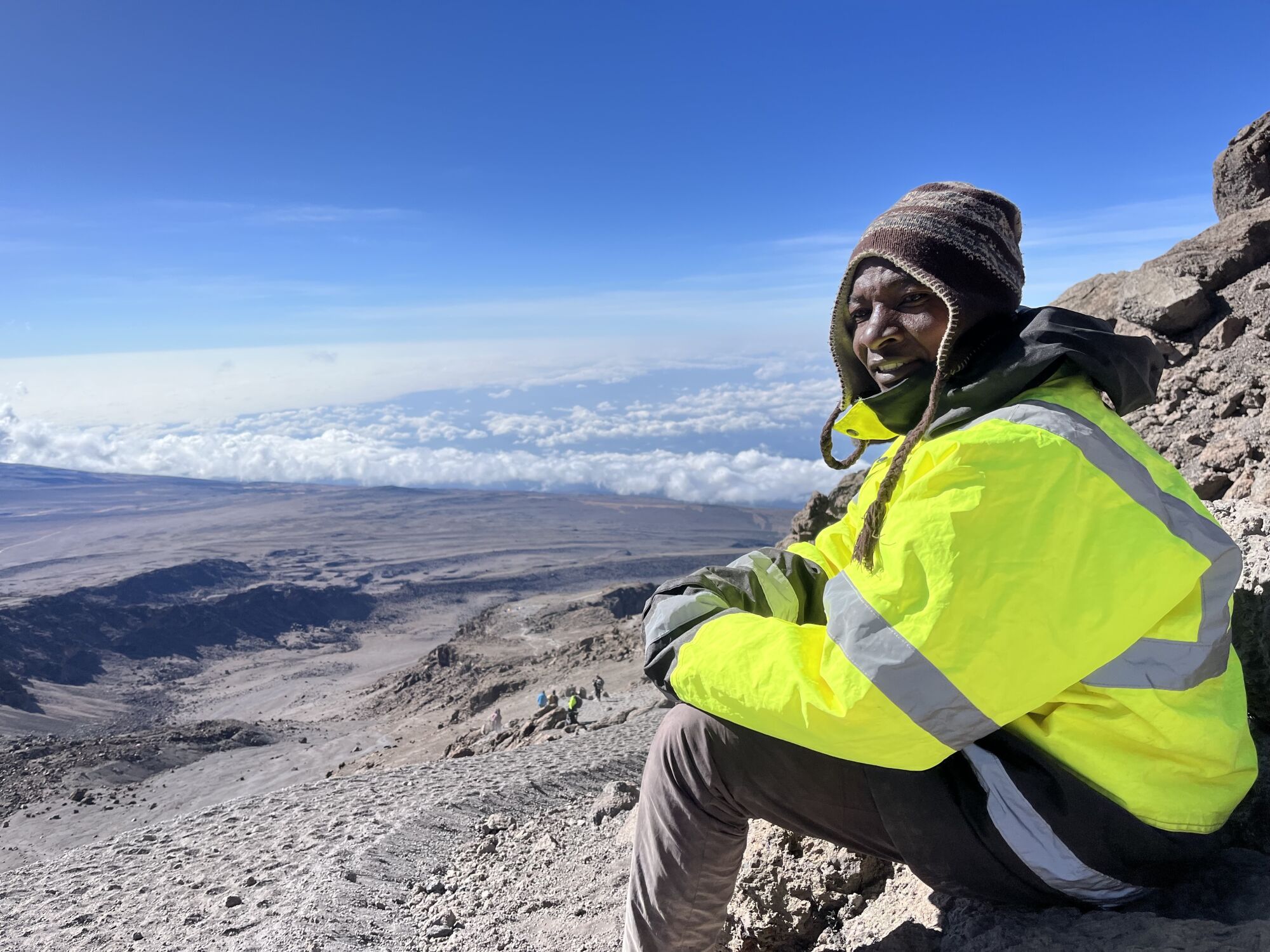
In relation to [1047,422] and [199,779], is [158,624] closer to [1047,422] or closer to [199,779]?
[199,779]

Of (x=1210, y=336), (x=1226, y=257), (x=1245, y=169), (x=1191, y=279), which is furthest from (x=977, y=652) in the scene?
(x=1245, y=169)

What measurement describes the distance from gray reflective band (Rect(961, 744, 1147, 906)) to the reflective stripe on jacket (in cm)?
2

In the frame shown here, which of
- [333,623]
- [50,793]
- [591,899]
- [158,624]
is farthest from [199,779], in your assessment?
[333,623]

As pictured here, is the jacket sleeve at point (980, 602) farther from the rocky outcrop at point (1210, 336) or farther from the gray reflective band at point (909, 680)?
the rocky outcrop at point (1210, 336)

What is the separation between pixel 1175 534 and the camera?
151cm

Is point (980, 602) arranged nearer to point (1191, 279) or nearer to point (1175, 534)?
point (1175, 534)

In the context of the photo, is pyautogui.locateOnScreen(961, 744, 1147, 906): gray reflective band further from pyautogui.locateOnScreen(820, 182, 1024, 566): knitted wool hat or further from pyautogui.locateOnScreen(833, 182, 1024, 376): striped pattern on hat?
pyautogui.locateOnScreen(833, 182, 1024, 376): striped pattern on hat

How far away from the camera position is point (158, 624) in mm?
55875

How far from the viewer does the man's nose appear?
2.10m

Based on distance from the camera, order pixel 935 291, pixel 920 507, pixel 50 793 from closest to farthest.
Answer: pixel 920 507 → pixel 935 291 → pixel 50 793

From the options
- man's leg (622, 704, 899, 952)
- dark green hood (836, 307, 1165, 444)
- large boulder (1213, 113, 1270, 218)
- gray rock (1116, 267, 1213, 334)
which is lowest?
man's leg (622, 704, 899, 952)

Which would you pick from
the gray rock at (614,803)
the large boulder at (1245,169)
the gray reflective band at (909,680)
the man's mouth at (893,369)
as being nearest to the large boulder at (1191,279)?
the large boulder at (1245,169)

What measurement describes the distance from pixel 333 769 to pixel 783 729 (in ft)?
57.5

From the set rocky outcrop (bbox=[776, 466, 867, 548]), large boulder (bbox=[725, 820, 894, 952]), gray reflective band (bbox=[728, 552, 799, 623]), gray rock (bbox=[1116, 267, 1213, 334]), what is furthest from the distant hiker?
rocky outcrop (bbox=[776, 466, 867, 548])
